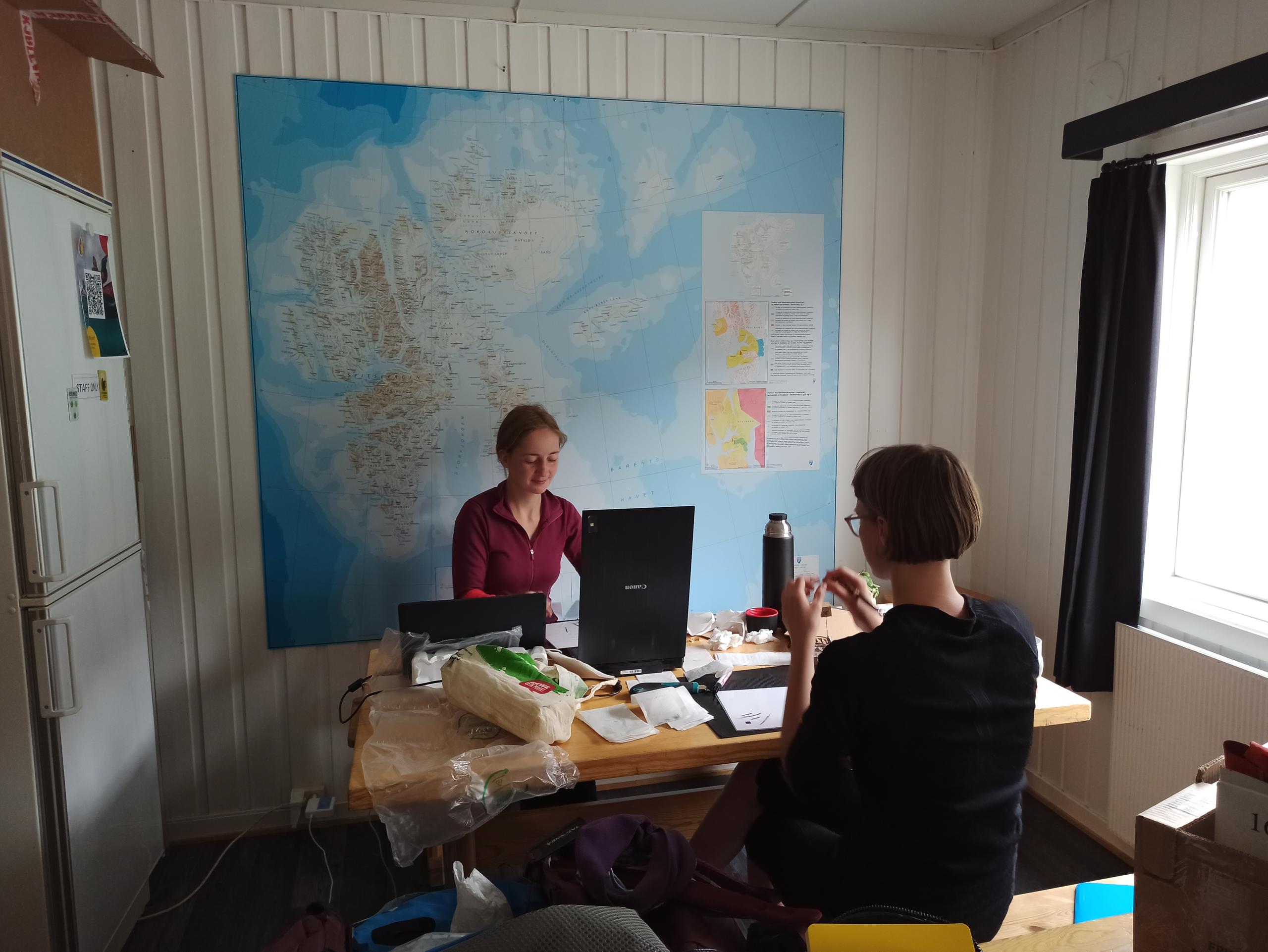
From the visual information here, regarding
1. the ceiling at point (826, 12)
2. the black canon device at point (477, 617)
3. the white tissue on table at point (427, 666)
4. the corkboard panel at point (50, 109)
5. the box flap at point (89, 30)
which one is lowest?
the white tissue on table at point (427, 666)

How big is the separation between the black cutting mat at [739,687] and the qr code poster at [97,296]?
1795mm

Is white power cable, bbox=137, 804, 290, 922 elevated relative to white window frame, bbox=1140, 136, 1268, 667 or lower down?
lower down

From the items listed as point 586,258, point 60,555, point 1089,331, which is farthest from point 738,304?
point 60,555

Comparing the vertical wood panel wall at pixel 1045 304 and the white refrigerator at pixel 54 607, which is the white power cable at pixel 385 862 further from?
the vertical wood panel wall at pixel 1045 304

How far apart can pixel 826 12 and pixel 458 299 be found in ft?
5.23

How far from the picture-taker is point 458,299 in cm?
284

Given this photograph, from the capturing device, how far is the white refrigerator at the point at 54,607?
1.87 metres

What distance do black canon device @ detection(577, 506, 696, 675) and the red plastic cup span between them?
1.13 feet

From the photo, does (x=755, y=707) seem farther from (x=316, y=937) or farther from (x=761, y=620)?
(x=316, y=937)

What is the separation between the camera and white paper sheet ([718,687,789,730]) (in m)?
1.79

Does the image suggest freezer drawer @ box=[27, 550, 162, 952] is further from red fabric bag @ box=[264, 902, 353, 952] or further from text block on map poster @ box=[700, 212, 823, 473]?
text block on map poster @ box=[700, 212, 823, 473]

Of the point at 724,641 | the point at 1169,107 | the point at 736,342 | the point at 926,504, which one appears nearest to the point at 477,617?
the point at 724,641

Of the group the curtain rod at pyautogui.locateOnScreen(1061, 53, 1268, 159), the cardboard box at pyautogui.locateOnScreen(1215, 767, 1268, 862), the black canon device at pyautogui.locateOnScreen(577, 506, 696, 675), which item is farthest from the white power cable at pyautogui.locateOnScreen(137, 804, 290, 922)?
the curtain rod at pyautogui.locateOnScreen(1061, 53, 1268, 159)

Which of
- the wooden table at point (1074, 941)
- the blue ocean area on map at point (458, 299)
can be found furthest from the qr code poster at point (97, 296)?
the wooden table at point (1074, 941)
